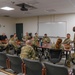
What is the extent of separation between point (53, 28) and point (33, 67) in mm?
8010

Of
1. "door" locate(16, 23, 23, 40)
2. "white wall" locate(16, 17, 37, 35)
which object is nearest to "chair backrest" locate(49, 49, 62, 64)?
"white wall" locate(16, 17, 37, 35)

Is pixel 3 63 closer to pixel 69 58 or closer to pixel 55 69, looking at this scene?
pixel 55 69

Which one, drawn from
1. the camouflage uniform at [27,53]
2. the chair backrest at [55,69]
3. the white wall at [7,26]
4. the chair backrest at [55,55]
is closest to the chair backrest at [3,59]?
the camouflage uniform at [27,53]

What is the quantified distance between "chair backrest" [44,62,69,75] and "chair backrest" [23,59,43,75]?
0.62ft

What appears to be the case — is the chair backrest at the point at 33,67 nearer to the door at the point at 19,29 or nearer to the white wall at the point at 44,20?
the white wall at the point at 44,20

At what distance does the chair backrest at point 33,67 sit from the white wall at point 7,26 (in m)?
9.65

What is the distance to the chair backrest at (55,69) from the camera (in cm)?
229

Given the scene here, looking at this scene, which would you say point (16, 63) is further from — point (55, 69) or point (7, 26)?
point (7, 26)

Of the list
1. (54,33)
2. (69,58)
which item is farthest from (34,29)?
(69,58)

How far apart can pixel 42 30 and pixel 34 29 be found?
0.92 m

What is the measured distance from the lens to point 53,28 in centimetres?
1058

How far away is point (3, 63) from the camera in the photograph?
12.3 ft

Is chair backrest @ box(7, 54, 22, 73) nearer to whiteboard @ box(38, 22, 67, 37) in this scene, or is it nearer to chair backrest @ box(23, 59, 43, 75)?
chair backrest @ box(23, 59, 43, 75)

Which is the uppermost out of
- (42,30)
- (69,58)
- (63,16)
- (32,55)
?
(63,16)
